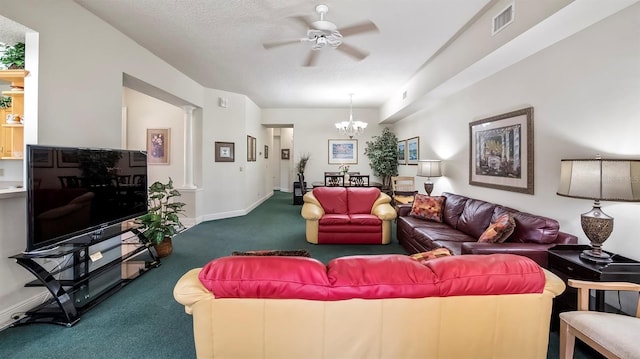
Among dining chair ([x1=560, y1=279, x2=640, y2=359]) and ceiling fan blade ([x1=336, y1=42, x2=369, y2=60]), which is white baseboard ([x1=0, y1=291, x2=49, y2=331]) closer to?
dining chair ([x1=560, y1=279, x2=640, y2=359])

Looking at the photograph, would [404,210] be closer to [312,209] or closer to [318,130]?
[312,209]

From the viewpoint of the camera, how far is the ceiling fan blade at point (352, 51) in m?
3.78

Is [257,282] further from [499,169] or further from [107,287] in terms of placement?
[499,169]

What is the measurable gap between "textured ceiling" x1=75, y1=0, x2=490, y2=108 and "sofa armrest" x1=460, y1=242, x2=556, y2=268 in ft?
7.52

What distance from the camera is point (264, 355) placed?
4.19ft

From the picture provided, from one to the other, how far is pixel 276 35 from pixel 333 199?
269 cm

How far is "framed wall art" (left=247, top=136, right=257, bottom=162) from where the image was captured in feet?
23.5

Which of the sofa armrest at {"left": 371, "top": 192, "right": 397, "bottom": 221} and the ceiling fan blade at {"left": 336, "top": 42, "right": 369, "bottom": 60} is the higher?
the ceiling fan blade at {"left": 336, "top": 42, "right": 369, "bottom": 60}

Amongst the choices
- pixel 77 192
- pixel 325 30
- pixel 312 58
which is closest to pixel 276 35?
pixel 312 58

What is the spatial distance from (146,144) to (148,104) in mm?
837

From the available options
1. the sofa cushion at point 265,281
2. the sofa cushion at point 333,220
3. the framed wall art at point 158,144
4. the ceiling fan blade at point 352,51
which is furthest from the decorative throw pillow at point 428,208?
the framed wall art at point 158,144

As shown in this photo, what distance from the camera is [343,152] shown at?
28.1 ft

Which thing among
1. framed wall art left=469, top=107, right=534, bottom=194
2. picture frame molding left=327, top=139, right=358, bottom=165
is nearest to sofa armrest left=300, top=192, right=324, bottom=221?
framed wall art left=469, top=107, right=534, bottom=194

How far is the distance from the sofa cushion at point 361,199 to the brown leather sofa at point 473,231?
54 cm
